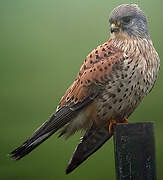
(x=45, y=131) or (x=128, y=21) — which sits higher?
(x=128, y=21)

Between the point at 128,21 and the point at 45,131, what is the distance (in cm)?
73

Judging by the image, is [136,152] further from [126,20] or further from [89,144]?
[126,20]

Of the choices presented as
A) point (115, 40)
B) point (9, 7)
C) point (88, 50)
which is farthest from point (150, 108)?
point (9, 7)

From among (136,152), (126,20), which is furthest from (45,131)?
(126,20)

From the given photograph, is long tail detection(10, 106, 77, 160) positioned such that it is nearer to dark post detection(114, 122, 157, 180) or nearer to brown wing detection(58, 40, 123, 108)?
brown wing detection(58, 40, 123, 108)

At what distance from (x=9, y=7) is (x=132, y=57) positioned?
119 cm

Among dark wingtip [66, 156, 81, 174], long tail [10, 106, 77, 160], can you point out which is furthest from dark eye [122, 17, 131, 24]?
dark wingtip [66, 156, 81, 174]

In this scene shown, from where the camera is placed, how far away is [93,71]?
1.95m

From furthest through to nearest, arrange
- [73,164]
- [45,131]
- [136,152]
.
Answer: [73,164], [45,131], [136,152]

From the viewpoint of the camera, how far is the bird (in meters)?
1.88

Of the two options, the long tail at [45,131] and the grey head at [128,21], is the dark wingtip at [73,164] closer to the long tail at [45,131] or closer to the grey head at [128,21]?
the long tail at [45,131]

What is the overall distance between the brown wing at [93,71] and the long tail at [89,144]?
225 millimetres

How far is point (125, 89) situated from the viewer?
1.88 metres

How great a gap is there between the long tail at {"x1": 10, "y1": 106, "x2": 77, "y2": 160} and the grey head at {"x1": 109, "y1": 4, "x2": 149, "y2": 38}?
498 millimetres
